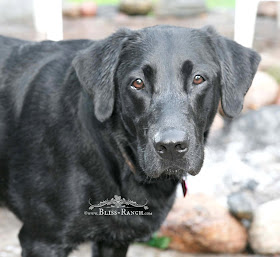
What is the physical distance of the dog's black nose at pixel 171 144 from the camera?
2621 millimetres

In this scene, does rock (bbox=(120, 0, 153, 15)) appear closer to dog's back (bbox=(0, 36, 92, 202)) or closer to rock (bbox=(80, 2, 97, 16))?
rock (bbox=(80, 2, 97, 16))

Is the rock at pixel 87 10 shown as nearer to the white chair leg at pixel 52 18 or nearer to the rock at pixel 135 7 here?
the rock at pixel 135 7

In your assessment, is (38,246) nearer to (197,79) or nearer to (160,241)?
(160,241)

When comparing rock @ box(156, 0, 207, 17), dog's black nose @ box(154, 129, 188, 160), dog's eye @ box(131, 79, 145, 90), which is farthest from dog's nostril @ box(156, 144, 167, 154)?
rock @ box(156, 0, 207, 17)

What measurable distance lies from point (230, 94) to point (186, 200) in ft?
4.10

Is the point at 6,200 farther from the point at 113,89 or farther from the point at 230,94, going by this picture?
the point at 230,94

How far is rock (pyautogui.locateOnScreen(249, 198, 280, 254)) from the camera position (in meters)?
3.87

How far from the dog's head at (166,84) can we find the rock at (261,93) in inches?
96.8

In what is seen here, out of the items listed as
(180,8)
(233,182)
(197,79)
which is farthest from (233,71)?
(180,8)

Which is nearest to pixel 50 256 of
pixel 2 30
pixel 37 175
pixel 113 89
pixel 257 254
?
pixel 37 175

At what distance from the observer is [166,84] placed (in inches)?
111

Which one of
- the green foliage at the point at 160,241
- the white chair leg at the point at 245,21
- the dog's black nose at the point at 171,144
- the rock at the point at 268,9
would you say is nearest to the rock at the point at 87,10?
the rock at the point at 268,9

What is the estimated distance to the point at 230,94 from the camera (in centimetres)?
304

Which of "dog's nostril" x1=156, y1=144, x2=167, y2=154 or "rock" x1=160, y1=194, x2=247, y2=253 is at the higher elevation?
"dog's nostril" x1=156, y1=144, x2=167, y2=154
